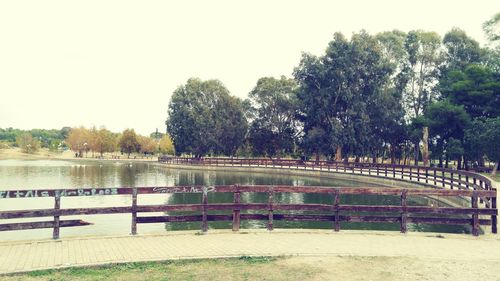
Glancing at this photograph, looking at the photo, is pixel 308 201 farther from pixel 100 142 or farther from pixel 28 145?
pixel 28 145

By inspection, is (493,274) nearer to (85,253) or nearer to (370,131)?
(85,253)

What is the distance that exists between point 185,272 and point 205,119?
240 feet

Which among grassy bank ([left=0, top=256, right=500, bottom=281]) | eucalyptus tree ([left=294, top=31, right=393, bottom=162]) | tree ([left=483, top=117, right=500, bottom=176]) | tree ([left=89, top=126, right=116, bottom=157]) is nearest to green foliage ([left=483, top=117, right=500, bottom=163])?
tree ([left=483, top=117, right=500, bottom=176])

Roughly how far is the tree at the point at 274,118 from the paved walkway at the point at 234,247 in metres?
67.3

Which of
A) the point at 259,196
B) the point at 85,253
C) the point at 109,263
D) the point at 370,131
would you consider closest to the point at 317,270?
the point at 109,263

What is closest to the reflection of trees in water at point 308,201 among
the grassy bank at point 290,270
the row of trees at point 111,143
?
the grassy bank at point 290,270

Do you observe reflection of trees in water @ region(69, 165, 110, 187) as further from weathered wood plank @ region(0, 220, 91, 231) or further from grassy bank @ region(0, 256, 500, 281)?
grassy bank @ region(0, 256, 500, 281)

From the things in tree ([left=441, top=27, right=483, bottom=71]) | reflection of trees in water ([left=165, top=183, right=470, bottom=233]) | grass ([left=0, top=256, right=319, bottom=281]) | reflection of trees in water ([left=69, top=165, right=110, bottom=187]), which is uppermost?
tree ([left=441, top=27, right=483, bottom=71])

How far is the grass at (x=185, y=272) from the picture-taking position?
7.71 meters

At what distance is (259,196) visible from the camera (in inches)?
1149

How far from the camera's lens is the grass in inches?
304

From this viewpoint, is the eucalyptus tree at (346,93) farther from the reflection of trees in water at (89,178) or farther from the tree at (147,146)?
the tree at (147,146)

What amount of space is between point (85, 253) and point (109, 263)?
1.15 m

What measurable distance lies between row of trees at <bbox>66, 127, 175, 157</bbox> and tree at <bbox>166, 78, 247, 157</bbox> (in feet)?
105
